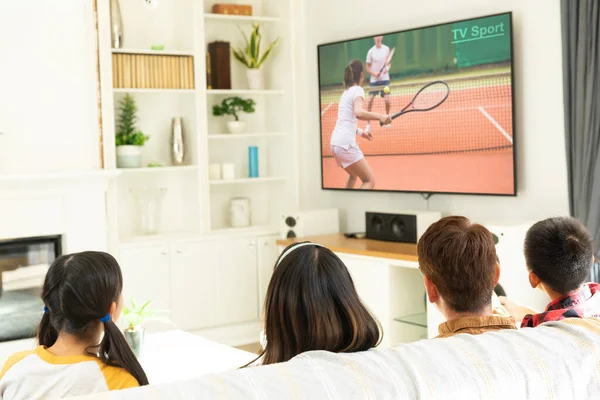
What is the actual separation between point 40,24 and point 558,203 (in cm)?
321

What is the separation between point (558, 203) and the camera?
461 centimetres

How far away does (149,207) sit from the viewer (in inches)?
236

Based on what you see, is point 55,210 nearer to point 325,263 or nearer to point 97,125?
point 97,125

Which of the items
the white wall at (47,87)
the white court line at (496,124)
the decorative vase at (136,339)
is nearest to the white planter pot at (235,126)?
the white wall at (47,87)

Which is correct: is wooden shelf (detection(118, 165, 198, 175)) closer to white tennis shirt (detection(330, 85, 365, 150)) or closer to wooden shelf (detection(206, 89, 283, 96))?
wooden shelf (detection(206, 89, 283, 96))

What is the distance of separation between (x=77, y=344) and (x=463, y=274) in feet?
3.35

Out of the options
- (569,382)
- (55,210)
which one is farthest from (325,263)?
(55,210)

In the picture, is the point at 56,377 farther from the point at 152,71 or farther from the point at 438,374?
the point at 152,71

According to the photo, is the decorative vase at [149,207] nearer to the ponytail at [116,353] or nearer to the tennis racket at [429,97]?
the tennis racket at [429,97]

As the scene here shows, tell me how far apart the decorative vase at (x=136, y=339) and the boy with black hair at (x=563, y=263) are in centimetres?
170

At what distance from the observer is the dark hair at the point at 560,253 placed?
2490 millimetres

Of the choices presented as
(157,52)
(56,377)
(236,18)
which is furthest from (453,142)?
(56,377)

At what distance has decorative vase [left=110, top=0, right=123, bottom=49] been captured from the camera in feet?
18.6

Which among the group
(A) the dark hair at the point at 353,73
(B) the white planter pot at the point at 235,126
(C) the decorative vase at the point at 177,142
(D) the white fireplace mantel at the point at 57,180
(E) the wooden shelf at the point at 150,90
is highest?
(A) the dark hair at the point at 353,73
